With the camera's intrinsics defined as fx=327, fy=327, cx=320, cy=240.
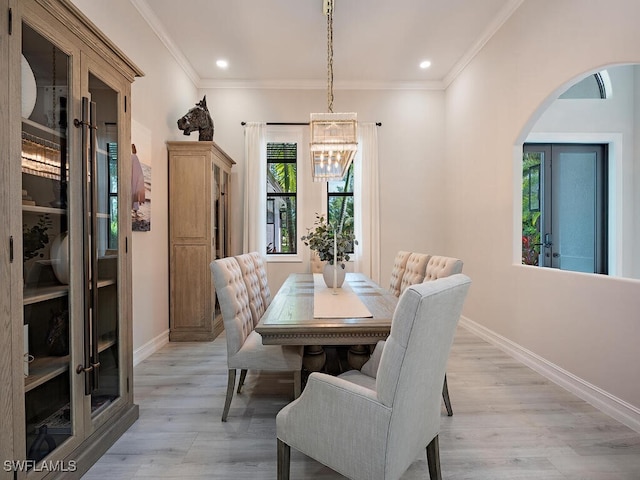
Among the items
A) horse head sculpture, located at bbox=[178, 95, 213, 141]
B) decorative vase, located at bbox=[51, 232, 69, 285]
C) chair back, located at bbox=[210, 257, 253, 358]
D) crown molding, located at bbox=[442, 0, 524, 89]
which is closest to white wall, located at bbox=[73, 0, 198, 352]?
horse head sculpture, located at bbox=[178, 95, 213, 141]

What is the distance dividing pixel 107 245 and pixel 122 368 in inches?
29.1

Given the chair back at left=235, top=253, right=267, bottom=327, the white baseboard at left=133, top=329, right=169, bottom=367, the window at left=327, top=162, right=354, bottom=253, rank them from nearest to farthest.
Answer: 1. the chair back at left=235, top=253, right=267, bottom=327
2. the white baseboard at left=133, top=329, right=169, bottom=367
3. the window at left=327, top=162, right=354, bottom=253

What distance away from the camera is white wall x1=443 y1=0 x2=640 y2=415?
83.7 inches

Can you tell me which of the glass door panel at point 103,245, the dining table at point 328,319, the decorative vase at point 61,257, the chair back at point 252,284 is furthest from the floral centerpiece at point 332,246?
the decorative vase at point 61,257

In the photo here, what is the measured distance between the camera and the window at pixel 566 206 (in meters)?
3.87

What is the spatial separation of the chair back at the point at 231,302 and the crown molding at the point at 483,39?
11.8 feet

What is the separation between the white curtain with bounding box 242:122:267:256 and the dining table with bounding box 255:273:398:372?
87.6 inches

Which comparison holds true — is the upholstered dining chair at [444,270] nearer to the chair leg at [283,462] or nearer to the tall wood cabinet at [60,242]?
the chair leg at [283,462]

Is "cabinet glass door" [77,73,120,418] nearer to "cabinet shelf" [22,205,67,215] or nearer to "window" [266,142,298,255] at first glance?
"cabinet shelf" [22,205,67,215]

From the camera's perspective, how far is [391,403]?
43.4 inches

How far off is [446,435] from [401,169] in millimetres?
3744

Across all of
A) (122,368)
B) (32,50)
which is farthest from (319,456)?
(32,50)

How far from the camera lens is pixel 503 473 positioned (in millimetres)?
1627

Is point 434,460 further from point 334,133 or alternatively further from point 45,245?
point 334,133
